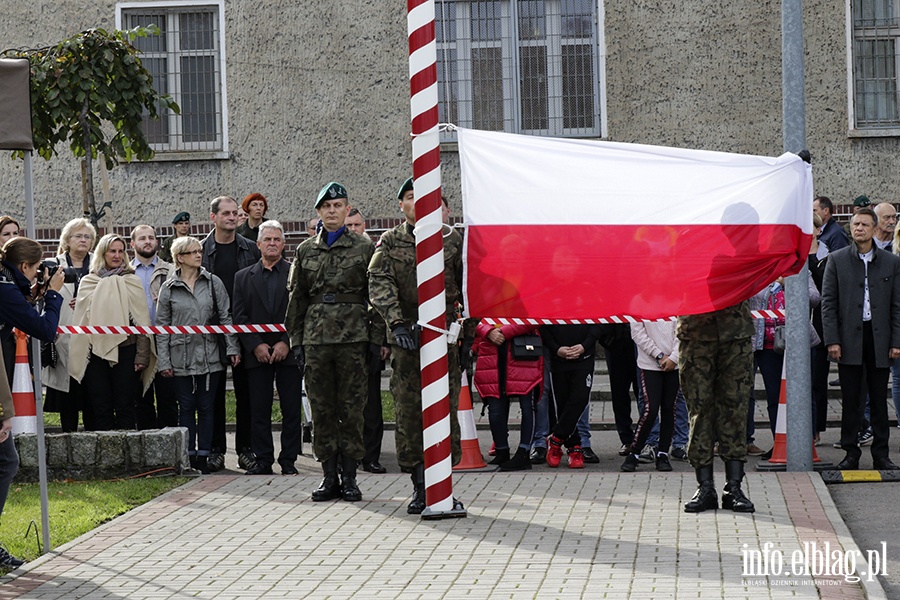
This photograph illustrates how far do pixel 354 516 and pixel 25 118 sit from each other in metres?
3.46

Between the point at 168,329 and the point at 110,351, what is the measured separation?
1.97 ft

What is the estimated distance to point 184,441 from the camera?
11609mm

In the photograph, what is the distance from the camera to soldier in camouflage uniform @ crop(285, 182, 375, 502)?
1021 cm

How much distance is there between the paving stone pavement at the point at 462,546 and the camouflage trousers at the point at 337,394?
464 mm

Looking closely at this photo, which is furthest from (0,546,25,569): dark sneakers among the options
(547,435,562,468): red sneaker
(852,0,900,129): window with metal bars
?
(852,0,900,129): window with metal bars

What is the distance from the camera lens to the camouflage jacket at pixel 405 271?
967 cm

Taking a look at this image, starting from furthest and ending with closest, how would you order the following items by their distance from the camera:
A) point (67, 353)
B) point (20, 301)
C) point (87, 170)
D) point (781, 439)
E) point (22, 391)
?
point (87, 170), point (67, 353), point (781, 439), point (22, 391), point (20, 301)

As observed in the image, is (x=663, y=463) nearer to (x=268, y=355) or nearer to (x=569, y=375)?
(x=569, y=375)

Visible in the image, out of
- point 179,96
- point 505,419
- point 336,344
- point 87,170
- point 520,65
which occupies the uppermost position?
point 520,65

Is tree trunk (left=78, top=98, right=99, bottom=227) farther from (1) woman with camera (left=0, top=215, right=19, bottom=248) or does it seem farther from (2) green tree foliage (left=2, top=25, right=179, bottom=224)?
(1) woman with camera (left=0, top=215, right=19, bottom=248)

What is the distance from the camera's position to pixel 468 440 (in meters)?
12.1

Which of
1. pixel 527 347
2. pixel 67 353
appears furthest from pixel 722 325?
pixel 67 353

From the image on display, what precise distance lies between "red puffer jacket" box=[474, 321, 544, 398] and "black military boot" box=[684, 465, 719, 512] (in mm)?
2882

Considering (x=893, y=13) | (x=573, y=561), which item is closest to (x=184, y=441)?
(x=573, y=561)
